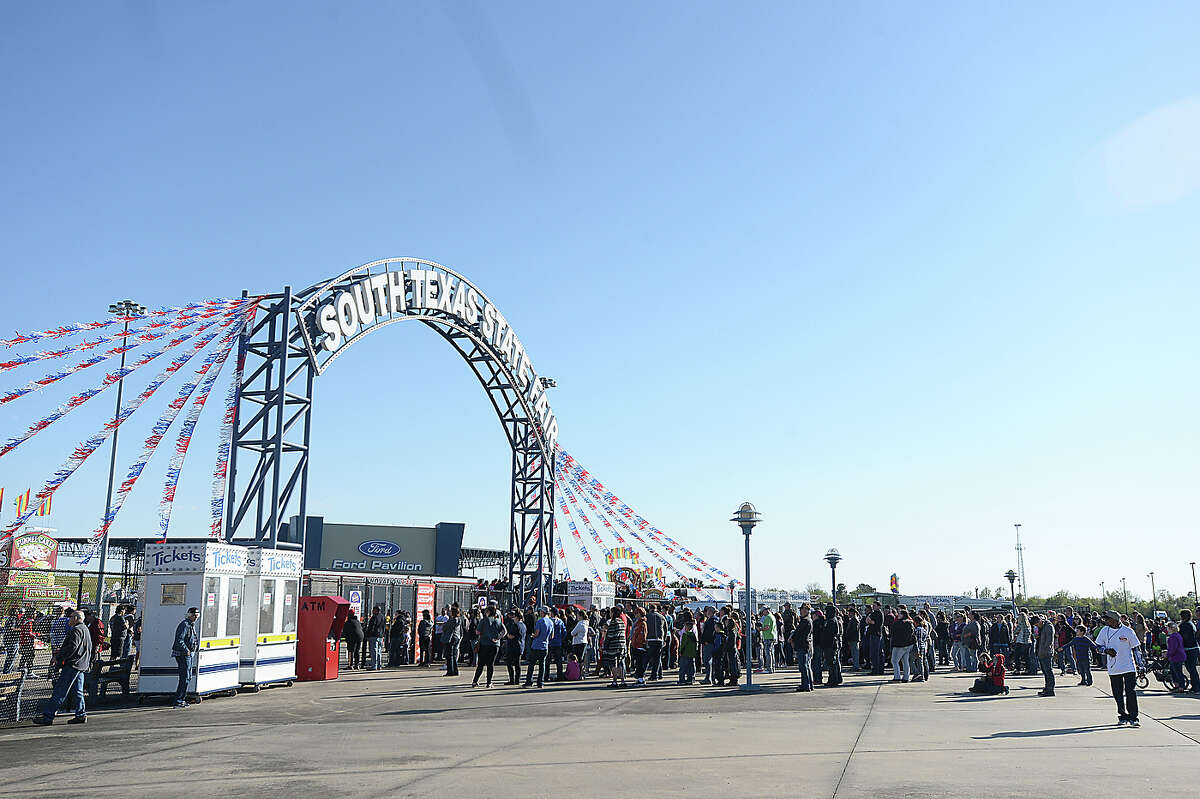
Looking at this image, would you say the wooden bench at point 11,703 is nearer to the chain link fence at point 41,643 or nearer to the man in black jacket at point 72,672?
the chain link fence at point 41,643

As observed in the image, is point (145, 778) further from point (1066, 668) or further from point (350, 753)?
point (1066, 668)

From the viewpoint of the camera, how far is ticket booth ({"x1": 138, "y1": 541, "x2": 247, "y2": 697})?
16.4 metres

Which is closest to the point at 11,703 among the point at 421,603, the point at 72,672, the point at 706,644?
the point at 72,672

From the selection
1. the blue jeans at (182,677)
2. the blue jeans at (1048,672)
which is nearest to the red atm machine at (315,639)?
the blue jeans at (182,677)

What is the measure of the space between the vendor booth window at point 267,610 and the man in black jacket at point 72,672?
4643 millimetres

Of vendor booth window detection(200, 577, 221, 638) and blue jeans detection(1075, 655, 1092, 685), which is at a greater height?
vendor booth window detection(200, 577, 221, 638)

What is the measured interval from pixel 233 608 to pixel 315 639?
3597mm

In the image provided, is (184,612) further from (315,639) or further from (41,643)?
(315,639)

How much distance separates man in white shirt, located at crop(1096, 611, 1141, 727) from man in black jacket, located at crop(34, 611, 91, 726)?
14.4 metres

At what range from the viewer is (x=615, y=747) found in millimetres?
11367

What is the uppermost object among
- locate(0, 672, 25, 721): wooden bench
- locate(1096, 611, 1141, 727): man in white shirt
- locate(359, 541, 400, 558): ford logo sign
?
locate(359, 541, 400, 558): ford logo sign

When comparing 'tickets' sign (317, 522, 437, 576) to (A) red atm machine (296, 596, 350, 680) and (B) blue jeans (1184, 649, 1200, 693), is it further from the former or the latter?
(B) blue jeans (1184, 649, 1200, 693)

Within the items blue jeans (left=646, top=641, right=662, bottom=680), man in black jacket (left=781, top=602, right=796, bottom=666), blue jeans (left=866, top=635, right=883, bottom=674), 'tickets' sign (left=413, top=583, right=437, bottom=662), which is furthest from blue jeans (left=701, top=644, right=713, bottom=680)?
'tickets' sign (left=413, top=583, right=437, bottom=662)

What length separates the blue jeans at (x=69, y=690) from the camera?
547 inches
